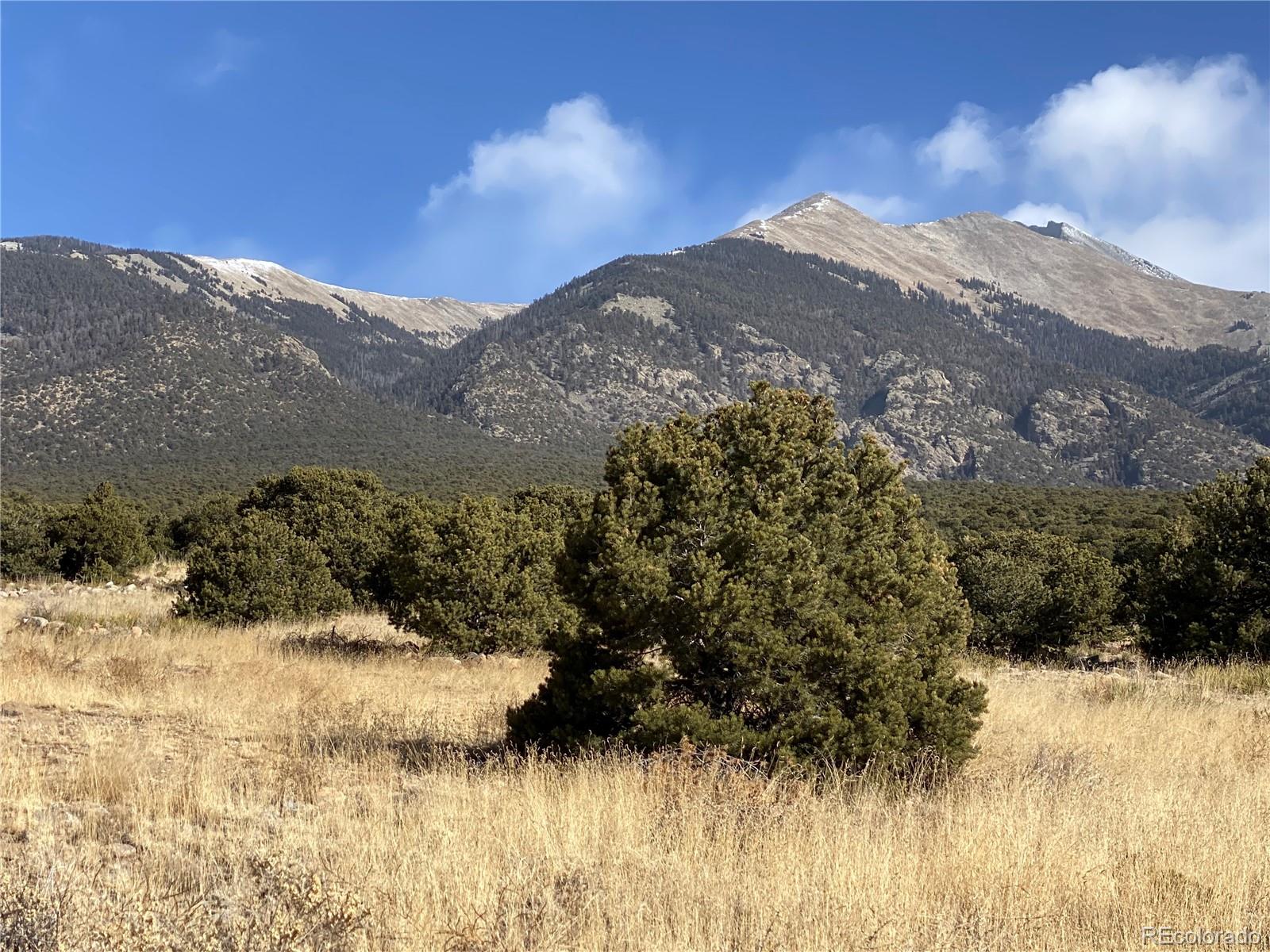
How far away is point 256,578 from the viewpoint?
15648mm

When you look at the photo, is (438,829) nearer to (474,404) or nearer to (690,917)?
(690,917)

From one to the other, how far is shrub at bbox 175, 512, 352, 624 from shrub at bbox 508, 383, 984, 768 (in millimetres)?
10511

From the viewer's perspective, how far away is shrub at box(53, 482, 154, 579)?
1070 inches

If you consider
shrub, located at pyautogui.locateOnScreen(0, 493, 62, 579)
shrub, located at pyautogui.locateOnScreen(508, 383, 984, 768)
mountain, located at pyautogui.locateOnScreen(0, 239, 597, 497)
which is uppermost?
mountain, located at pyautogui.locateOnScreen(0, 239, 597, 497)

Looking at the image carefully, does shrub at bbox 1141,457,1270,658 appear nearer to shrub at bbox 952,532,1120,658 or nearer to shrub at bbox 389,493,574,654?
shrub at bbox 952,532,1120,658

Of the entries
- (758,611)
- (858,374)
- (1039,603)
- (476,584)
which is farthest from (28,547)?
(858,374)

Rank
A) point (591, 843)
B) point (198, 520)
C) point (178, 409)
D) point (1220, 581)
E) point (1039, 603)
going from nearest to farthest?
1. point (591, 843)
2. point (1220, 581)
3. point (1039, 603)
4. point (198, 520)
5. point (178, 409)

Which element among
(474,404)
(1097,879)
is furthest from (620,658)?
(474,404)

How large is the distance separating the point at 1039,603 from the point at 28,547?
29.1 m

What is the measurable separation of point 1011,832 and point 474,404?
371 feet

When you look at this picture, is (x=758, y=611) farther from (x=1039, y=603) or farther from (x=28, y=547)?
(x=28, y=547)

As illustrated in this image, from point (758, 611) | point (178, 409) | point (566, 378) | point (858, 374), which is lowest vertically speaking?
point (758, 611)

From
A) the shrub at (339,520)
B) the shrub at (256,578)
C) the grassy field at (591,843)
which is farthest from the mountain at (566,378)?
the grassy field at (591,843)

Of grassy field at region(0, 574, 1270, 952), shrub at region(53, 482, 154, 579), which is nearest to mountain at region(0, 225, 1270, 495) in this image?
shrub at region(53, 482, 154, 579)
